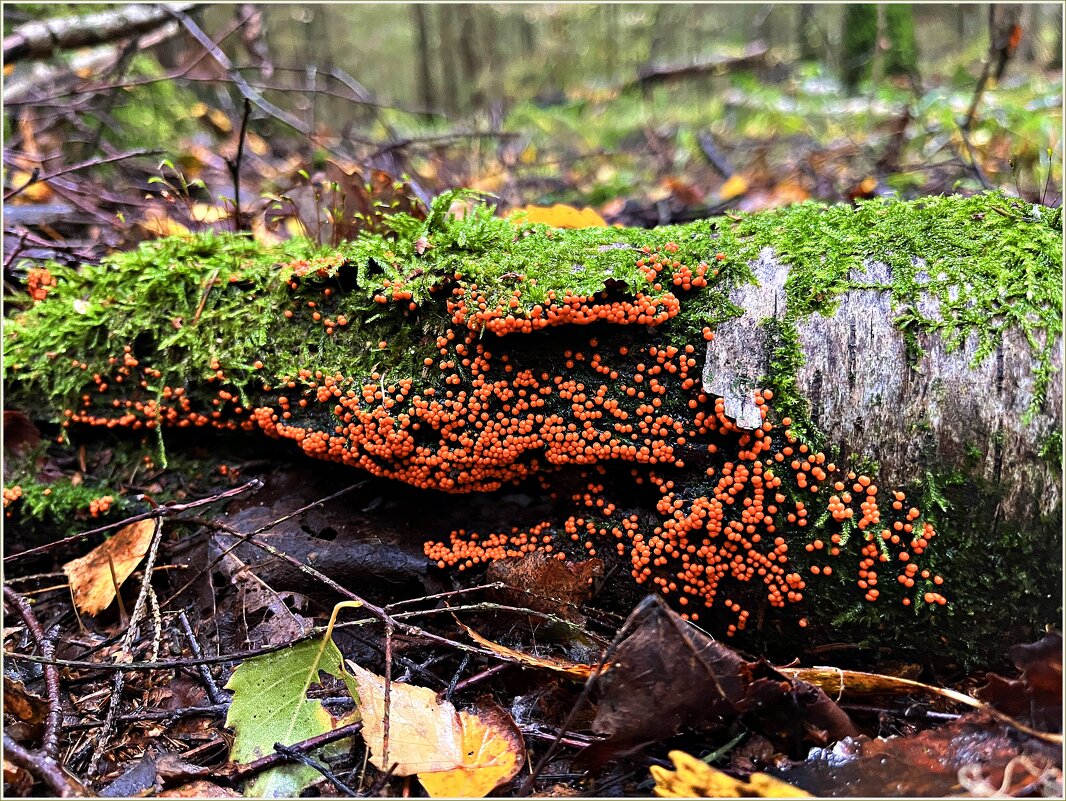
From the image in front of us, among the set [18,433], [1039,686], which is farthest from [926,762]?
[18,433]

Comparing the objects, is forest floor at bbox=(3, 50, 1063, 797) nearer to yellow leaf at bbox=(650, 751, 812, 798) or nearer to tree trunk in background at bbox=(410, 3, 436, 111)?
yellow leaf at bbox=(650, 751, 812, 798)

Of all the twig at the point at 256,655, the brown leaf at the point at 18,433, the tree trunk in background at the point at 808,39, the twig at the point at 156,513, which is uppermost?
the tree trunk in background at the point at 808,39

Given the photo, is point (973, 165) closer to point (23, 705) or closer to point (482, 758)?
point (482, 758)

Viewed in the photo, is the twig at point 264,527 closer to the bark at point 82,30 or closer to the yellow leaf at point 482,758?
the yellow leaf at point 482,758

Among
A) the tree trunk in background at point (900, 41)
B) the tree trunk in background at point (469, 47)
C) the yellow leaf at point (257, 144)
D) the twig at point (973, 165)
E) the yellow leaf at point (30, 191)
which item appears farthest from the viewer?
the tree trunk in background at point (469, 47)

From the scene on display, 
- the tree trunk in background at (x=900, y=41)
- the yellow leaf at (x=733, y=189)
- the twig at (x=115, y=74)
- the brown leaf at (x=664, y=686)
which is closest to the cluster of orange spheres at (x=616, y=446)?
the brown leaf at (x=664, y=686)

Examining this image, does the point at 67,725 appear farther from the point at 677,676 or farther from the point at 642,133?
the point at 642,133

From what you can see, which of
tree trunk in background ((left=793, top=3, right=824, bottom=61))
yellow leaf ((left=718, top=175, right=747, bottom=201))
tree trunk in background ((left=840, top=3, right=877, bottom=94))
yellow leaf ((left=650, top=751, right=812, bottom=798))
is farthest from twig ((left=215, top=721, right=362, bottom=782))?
tree trunk in background ((left=793, top=3, right=824, bottom=61))
